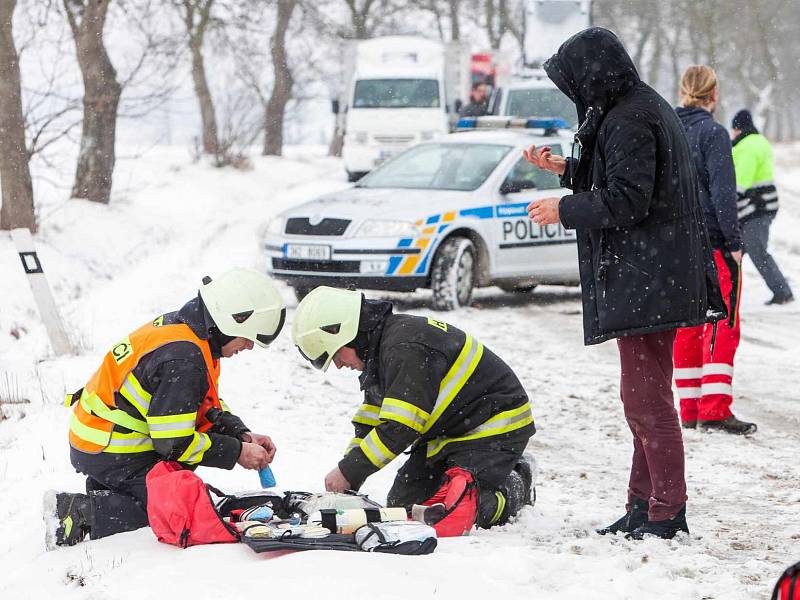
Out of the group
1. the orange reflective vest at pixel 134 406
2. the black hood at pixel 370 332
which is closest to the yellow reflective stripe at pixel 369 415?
the black hood at pixel 370 332

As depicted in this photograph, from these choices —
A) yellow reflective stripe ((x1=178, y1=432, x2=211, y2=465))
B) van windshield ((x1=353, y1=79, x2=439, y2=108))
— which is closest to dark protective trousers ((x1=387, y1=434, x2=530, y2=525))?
yellow reflective stripe ((x1=178, y1=432, x2=211, y2=465))

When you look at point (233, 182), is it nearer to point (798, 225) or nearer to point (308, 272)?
point (798, 225)

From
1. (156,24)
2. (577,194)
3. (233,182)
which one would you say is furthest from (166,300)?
(233,182)

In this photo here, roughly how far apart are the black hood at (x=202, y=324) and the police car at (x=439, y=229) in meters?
5.74

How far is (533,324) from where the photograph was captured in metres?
10.6

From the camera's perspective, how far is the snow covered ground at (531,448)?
3785mm

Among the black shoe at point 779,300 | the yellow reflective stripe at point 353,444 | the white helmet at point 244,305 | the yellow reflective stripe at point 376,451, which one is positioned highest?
the white helmet at point 244,305

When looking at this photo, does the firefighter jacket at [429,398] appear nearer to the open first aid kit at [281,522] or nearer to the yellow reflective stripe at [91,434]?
the open first aid kit at [281,522]

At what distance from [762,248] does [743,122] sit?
2194 mm

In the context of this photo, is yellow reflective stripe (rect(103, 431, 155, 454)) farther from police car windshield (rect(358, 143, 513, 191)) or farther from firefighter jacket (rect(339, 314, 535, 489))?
police car windshield (rect(358, 143, 513, 191))

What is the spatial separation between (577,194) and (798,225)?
1879 cm

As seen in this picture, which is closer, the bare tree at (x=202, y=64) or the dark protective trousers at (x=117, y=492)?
the dark protective trousers at (x=117, y=492)

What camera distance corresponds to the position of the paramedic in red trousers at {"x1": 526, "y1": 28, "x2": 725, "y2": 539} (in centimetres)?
417

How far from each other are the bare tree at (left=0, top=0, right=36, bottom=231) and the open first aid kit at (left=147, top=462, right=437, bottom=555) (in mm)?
10169
